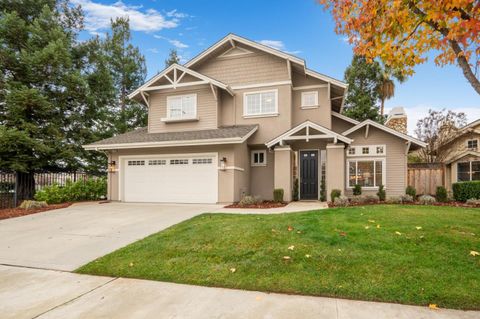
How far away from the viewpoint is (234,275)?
444 centimetres

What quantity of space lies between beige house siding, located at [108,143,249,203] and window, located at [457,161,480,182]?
38.7 feet

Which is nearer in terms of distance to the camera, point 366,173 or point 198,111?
point 366,173

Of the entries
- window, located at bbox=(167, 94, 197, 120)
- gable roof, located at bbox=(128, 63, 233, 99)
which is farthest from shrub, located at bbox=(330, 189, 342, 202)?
window, located at bbox=(167, 94, 197, 120)

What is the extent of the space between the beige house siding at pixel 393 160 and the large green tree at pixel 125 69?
1818 cm

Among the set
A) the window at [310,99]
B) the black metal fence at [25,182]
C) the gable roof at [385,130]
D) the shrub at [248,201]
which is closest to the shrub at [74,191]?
the black metal fence at [25,182]

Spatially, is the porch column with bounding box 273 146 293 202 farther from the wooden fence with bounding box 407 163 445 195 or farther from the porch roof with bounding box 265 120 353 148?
the wooden fence with bounding box 407 163 445 195

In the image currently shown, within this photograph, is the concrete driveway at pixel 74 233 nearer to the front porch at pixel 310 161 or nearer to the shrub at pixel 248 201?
the shrub at pixel 248 201

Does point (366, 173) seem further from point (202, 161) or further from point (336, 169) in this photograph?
point (202, 161)

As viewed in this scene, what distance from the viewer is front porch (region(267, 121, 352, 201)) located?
12.4 m

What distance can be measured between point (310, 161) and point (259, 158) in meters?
2.54

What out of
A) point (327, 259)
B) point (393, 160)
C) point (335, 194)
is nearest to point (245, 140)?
point (335, 194)

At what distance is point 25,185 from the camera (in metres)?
16.1

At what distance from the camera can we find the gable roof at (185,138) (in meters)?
12.1

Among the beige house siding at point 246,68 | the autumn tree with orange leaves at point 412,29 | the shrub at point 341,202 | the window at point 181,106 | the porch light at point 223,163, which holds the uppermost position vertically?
the beige house siding at point 246,68
